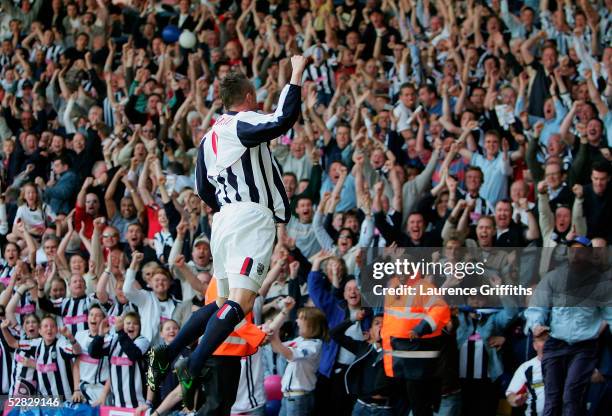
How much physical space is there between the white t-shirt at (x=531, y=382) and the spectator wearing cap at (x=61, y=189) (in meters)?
6.84

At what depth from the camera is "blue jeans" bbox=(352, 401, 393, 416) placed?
9.54 meters

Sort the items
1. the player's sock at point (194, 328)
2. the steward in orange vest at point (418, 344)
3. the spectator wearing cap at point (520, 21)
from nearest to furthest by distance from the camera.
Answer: the player's sock at point (194, 328) → the steward in orange vest at point (418, 344) → the spectator wearing cap at point (520, 21)

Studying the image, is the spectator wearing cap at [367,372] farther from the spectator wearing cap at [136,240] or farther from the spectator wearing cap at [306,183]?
the spectator wearing cap at [136,240]

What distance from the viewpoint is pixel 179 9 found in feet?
61.9

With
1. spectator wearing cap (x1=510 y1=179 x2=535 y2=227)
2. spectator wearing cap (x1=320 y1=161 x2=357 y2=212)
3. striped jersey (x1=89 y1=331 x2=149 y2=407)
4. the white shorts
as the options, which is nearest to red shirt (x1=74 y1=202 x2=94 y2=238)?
spectator wearing cap (x1=320 y1=161 x2=357 y2=212)

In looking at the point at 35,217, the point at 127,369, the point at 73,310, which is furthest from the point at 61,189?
the point at 127,369

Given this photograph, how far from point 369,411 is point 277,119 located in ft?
12.5

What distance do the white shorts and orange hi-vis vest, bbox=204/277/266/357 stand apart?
509 millimetres

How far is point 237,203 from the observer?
700 cm

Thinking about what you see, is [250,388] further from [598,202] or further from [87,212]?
[87,212]

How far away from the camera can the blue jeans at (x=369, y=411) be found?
9.54 m

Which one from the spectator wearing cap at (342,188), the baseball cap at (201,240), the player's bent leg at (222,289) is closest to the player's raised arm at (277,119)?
the player's bent leg at (222,289)

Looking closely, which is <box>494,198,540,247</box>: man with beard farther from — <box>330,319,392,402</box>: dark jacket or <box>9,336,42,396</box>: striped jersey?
<box>9,336,42,396</box>: striped jersey

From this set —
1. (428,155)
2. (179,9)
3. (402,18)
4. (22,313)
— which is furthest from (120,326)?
(179,9)
